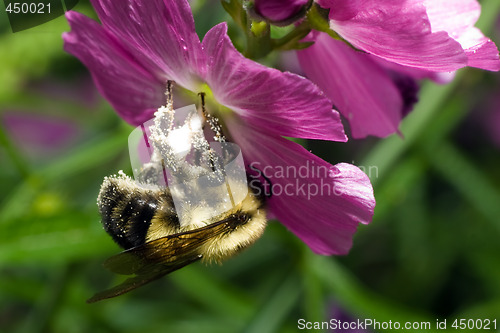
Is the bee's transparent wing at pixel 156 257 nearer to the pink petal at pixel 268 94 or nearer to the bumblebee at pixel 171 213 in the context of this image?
the bumblebee at pixel 171 213

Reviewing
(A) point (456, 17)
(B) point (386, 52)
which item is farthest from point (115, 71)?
(A) point (456, 17)

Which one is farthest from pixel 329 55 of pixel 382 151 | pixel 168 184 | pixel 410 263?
pixel 410 263

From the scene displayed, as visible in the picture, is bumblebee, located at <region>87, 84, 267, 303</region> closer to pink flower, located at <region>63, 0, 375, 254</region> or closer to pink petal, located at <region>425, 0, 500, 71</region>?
pink flower, located at <region>63, 0, 375, 254</region>

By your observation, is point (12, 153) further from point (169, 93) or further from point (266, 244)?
point (266, 244)

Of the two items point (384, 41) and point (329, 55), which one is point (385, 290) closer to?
point (329, 55)

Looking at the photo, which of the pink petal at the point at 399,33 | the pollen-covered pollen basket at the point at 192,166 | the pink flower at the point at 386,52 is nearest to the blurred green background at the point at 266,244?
the pollen-covered pollen basket at the point at 192,166

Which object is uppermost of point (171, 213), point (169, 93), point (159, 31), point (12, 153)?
point (159, 31)
